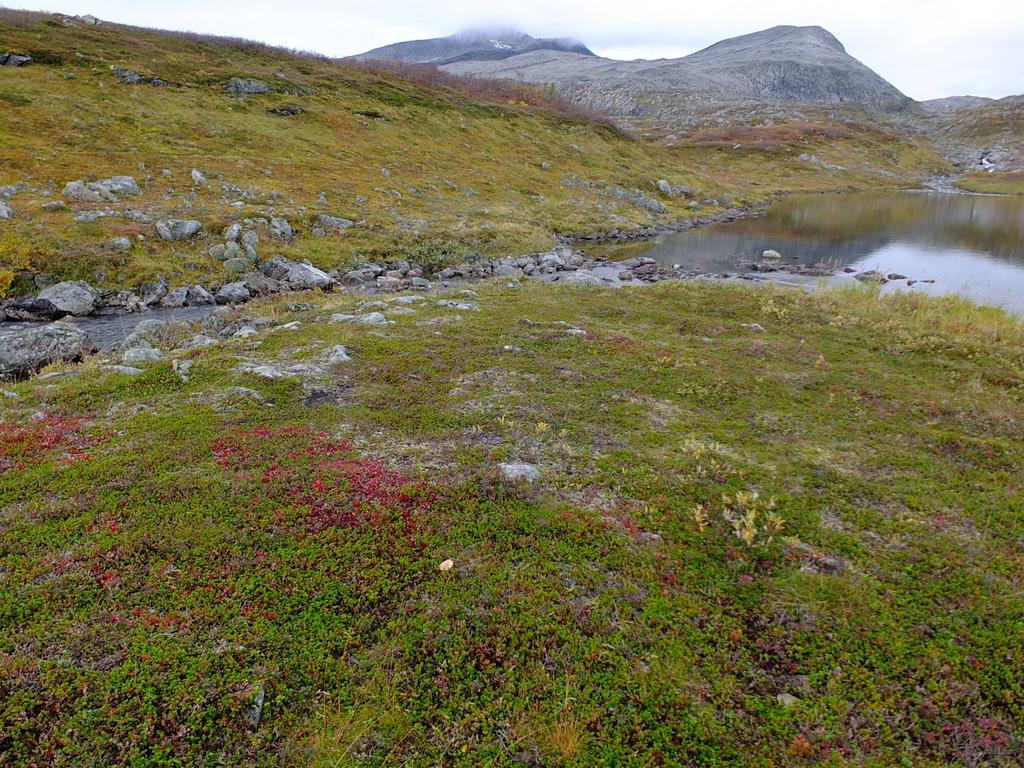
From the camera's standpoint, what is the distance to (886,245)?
185 ft

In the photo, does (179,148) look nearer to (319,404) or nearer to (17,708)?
(319,404)

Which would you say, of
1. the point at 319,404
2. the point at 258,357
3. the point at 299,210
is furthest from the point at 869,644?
the point at 299,210

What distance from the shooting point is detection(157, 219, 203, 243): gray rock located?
116ft

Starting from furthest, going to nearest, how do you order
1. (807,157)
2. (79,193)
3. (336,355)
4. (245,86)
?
(807,157)
(245,86)
(79,193)
(336,355)

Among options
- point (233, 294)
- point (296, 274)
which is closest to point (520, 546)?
point (233, 294)

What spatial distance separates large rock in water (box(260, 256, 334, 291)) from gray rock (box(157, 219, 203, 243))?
5.72 metres

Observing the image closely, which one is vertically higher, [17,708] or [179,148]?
[179,148]

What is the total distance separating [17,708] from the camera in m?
5.91

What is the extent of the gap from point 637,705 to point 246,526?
700 centimetres

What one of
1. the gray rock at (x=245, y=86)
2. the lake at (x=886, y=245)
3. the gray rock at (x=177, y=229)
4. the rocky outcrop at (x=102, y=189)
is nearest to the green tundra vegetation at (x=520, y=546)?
the gray rock at (x=177, y=229)

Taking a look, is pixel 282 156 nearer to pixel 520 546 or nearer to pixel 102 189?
pixel 102 189

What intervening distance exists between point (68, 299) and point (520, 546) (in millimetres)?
30594

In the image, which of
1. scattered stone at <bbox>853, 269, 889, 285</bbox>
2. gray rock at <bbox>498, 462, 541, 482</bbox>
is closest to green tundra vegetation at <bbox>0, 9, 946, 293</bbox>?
scattered stone at <bbox>853, 269, 889, 285</bbox>

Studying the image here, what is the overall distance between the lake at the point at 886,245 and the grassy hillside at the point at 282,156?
11.0 metres
